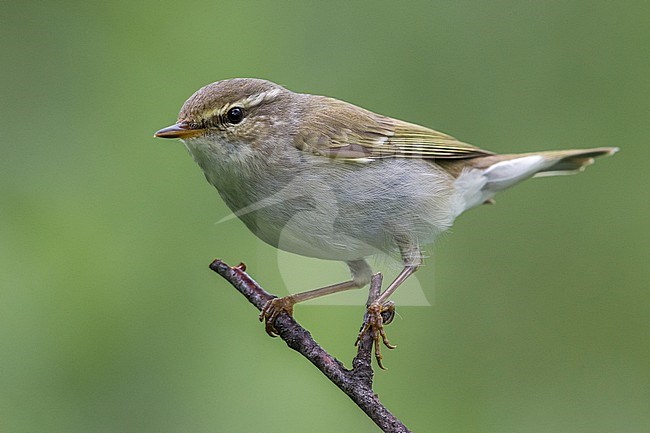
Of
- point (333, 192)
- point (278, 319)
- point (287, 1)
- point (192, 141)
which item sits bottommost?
point (278, 319)

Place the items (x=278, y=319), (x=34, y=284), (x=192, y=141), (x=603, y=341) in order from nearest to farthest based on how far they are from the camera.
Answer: (x=278, y=319) → (x=192, y=141) → (x=34, y=284) → (x=603, y=341)

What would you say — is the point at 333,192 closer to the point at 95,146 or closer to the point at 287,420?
the point at 287,420

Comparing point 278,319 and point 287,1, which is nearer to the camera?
point 278,319

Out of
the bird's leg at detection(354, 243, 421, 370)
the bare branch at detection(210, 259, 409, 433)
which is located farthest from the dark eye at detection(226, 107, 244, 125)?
the bird's leg at detection(354, 243, 421, 370)

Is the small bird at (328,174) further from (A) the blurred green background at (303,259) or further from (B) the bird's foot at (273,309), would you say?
(A) the blurred green background at (303,259)

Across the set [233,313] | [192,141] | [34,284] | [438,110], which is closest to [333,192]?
[192,141]

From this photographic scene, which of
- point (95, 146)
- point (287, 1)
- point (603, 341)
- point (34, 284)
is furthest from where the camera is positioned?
point (287, 1)

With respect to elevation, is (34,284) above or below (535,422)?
above
